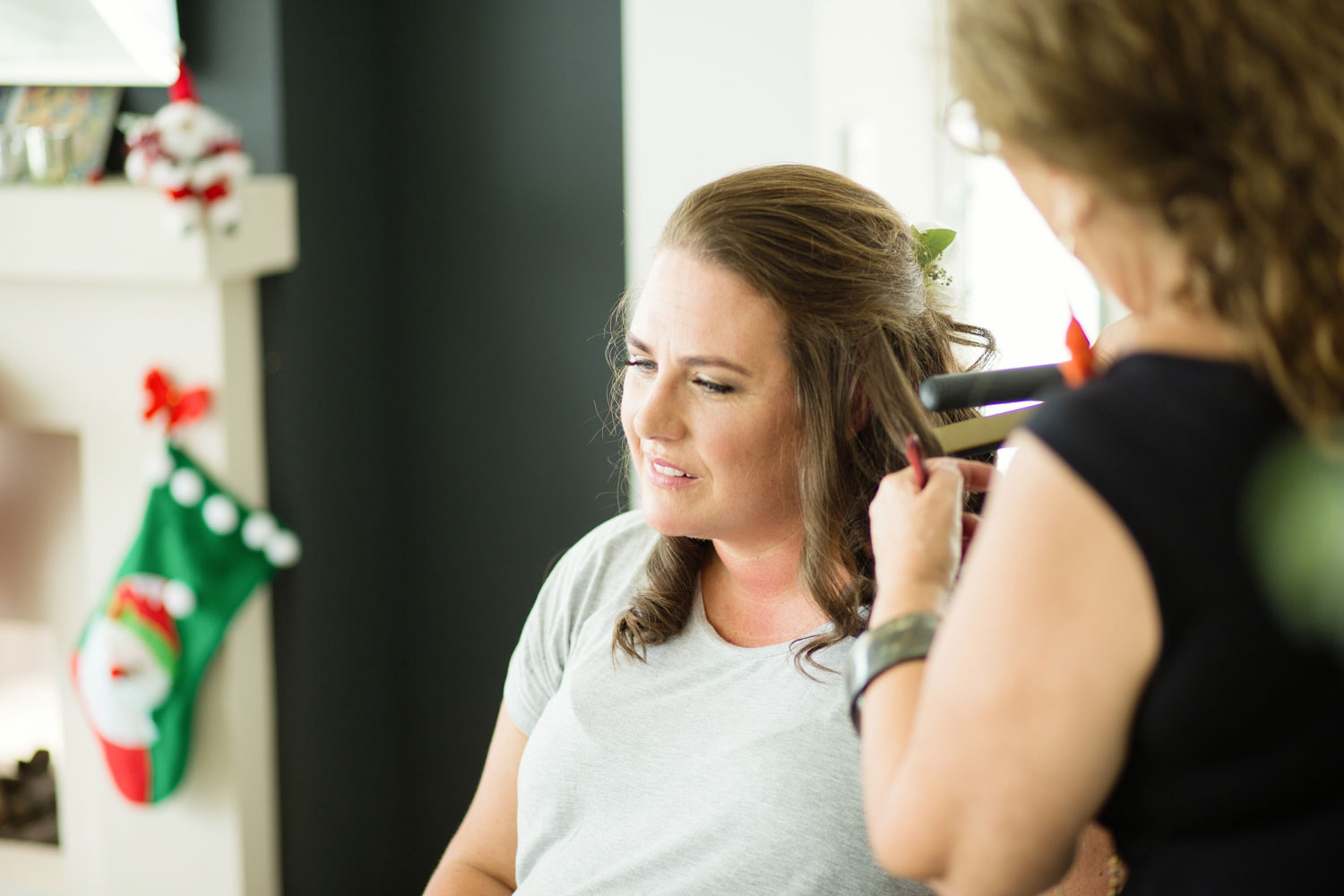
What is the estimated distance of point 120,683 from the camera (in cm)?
198

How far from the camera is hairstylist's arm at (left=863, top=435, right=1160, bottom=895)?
0.52 meters

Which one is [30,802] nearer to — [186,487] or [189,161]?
[186,487]

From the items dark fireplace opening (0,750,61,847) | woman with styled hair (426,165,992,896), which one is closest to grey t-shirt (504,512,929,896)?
woman with styled hair (426,165,992,896)

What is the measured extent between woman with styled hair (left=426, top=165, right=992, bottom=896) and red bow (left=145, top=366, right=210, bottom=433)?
998 millimetres

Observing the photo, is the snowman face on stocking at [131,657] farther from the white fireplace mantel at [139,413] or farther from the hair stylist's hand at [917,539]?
the hair stylist's hand at [917,539]

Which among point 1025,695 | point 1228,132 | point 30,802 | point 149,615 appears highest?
point 1228,132

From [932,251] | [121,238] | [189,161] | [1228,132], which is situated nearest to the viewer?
[1228,132]

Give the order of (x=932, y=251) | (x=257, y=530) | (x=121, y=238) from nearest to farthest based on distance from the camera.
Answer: (x=932, y=251) → (x=121, y=238) → (x=257, y=530)

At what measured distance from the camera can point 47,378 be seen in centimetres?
206

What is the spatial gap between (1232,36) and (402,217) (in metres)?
2.01

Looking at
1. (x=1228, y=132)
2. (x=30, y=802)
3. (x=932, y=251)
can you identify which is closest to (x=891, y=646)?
(x=1228, y=132)

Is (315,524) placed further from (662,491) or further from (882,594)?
(882,594)

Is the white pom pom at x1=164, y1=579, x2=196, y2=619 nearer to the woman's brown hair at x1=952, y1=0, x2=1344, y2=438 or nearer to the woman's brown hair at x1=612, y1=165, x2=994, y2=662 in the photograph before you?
the woman's brown hair at x1=612, y1=165, x2=994, y2=662

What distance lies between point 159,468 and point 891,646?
1607mm
